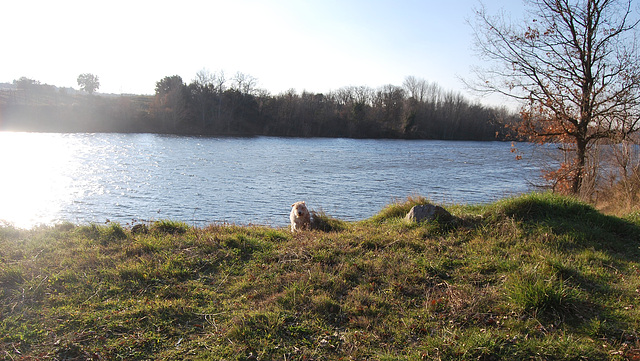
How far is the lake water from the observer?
1556 centimetres

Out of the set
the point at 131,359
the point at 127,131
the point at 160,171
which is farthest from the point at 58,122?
the point at 131,359

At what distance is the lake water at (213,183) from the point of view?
15562mm

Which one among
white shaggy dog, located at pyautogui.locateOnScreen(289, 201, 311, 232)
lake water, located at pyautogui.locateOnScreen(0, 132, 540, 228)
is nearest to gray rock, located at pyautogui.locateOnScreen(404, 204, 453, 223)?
white shaggy dog, located at pyautogui.locateOnScreen(289, 201, 311, 232)

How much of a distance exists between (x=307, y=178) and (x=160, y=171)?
400 inches

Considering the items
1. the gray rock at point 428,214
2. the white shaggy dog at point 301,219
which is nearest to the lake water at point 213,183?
the white shaggy dog at point 301,219

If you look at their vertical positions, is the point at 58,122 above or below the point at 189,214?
above

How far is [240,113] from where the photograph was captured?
72438 millimetres

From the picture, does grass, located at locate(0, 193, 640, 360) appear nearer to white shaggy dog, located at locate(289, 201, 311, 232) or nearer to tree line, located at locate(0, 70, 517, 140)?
white shaggy dog, located at locate(289, 201, 311, 232)

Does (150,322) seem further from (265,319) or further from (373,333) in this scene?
(373,333)

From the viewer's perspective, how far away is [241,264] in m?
5.43

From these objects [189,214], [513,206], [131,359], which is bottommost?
[189,214]

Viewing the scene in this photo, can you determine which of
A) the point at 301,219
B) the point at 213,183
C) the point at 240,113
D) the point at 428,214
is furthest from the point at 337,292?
the point at 240,113

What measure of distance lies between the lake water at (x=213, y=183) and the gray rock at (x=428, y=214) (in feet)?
14.8

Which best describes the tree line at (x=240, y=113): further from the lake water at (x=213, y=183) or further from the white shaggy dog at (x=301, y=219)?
the white shaggy dog at (x=301, y=219)
